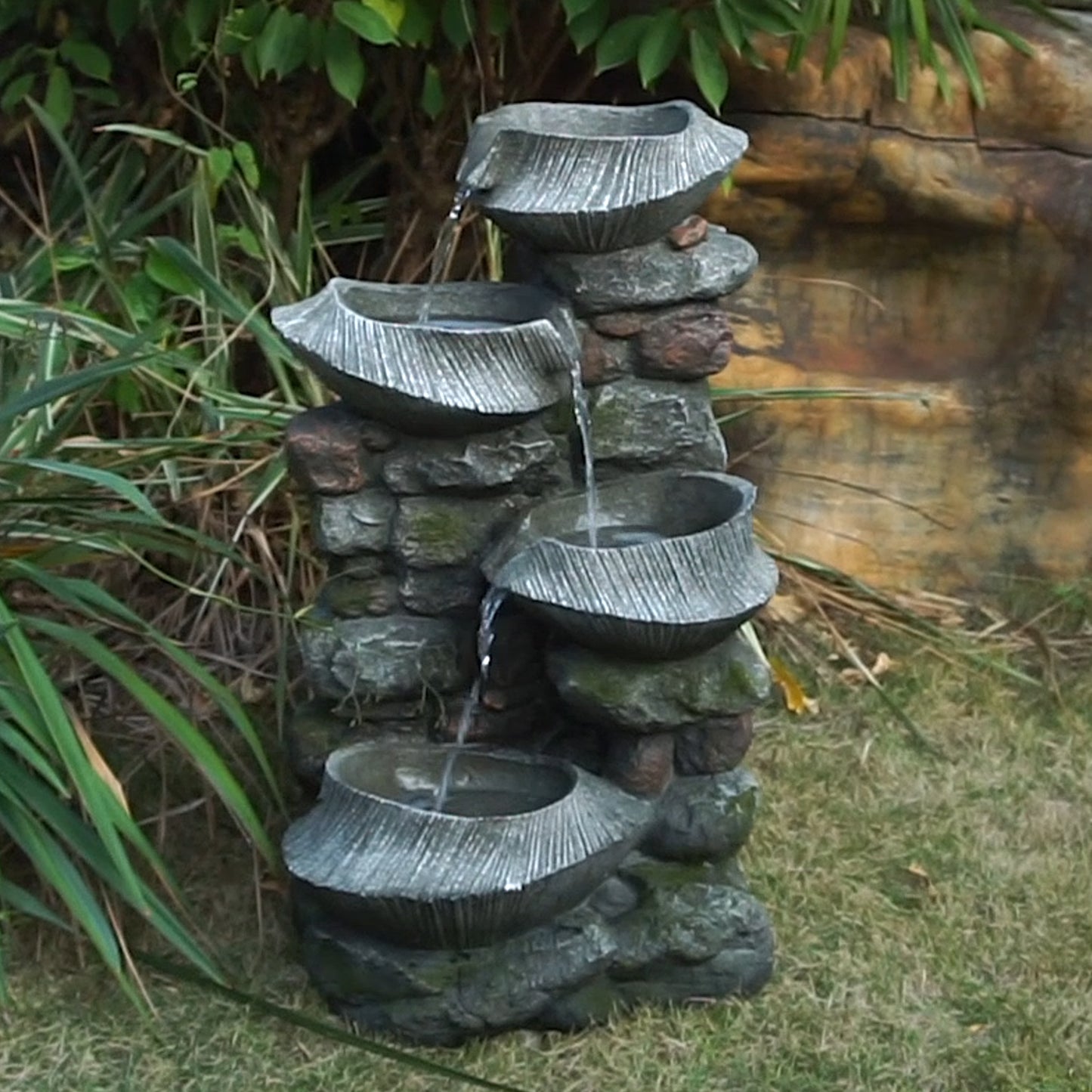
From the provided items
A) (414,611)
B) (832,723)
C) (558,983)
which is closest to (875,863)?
(832,723)

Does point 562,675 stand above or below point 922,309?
above

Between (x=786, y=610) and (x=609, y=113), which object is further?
(x=786, y=610)

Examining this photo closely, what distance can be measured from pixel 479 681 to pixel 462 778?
0.16m

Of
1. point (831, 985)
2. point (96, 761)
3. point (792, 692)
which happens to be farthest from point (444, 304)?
point (792, 692)

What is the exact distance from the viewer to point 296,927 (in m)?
2.89

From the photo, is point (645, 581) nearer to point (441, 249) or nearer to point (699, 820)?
point (699, 820)

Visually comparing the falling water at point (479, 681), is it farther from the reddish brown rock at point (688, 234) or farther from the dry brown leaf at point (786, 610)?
the dry brown leaf at point (786, 610)

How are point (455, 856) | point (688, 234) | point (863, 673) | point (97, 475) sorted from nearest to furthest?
point (455, 856), point (688, 234), point (97, 475), point (863, 673)

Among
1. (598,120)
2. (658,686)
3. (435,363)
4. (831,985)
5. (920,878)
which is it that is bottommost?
(920,878)

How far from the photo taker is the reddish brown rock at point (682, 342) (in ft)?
9.31

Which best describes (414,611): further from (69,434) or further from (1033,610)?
(1033,610)

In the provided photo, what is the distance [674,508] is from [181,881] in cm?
107

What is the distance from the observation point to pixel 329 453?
9.06 ft

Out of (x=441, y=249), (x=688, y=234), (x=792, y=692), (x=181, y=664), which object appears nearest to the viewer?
(x=688, y=234)
